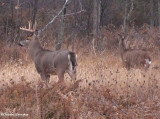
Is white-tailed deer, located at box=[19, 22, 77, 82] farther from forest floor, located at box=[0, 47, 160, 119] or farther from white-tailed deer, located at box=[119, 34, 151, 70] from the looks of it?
white-tailed deer, located at box=[119, 34, 151, 70]

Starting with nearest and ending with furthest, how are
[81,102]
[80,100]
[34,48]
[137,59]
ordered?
[81,102]
[80,100]
[34,48]
[137,59]

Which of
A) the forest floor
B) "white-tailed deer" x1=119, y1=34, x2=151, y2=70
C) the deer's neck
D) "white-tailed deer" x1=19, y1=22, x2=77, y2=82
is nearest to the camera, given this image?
the forest floor

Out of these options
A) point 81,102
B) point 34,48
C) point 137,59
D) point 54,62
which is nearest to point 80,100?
point 81,102

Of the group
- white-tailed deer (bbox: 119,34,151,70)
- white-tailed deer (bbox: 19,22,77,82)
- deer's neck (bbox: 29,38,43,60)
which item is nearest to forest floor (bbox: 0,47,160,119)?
white-tailed deer (bbox: 19,22,77,82)

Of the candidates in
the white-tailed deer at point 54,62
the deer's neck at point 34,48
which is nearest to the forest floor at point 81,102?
the white-tailed deer at point 54,62

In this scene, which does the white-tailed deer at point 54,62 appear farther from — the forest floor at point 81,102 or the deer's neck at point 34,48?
the forest floor at point 81,102

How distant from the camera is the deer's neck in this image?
925cm

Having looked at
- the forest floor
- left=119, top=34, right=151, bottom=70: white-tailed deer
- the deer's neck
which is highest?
the deer's neck

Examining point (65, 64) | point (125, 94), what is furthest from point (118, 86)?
point (65, 64)

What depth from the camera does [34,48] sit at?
943cm

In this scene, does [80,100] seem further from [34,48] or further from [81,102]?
[34,48]

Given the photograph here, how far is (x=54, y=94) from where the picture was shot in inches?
256

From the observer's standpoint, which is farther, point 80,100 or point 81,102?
point 80,100

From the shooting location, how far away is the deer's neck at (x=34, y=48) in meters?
9.25
